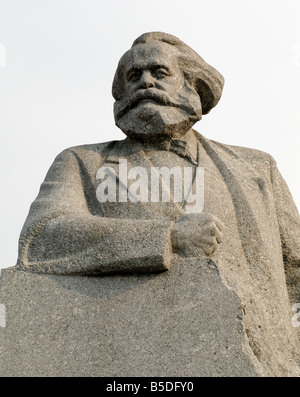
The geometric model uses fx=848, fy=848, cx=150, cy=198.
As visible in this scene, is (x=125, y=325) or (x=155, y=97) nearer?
(x=125, y=325)

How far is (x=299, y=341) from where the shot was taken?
5.48m

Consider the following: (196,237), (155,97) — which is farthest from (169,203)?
(155,97)

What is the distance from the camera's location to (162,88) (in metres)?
5.97

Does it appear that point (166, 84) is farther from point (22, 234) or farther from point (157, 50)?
point (22, 234)

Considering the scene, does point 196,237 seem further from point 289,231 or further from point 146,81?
point 146,81

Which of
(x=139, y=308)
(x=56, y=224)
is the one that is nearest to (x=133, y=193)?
(x=56, y=224)

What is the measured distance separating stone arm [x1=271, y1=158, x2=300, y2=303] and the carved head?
779 mm

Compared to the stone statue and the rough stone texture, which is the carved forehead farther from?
the rough stone texture

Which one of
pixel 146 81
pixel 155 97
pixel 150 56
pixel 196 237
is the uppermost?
pixel 150 56

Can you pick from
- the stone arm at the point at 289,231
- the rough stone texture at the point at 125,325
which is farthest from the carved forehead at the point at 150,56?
the rough stone texture at the point at 125,325

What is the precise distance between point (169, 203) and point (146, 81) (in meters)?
0.99
